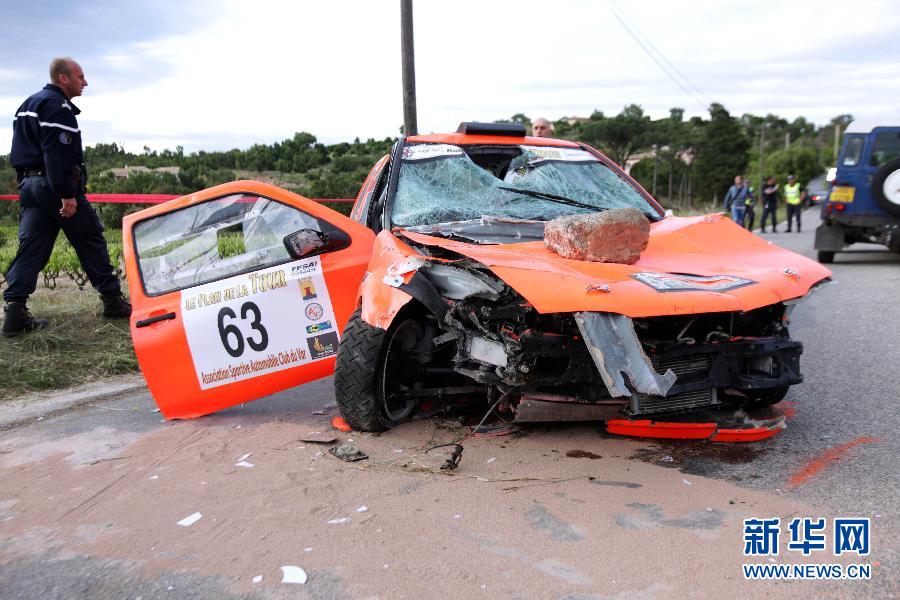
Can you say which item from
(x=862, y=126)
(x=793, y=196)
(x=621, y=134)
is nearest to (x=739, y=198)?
(x=793, y=196)

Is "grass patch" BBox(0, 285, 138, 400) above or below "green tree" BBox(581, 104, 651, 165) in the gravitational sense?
below

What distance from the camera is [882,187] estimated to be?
10.7 m

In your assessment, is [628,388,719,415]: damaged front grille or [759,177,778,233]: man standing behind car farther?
[759,177,778,233]: man standing behind car

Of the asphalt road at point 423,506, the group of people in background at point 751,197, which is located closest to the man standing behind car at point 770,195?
the group of people in background at point 751,197

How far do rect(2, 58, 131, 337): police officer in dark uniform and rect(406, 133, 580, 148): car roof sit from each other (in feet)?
9.02

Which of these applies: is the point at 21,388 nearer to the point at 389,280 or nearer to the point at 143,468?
the point at 143,468

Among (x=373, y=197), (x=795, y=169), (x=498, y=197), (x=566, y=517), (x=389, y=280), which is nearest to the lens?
(x=566, y=517)

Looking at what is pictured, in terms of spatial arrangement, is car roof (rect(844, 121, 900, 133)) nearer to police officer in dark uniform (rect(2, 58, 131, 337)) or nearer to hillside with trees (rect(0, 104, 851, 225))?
hillside with trees (rect(0, 104, 851, 225))

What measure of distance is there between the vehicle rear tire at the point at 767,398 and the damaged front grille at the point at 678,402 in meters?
0.55

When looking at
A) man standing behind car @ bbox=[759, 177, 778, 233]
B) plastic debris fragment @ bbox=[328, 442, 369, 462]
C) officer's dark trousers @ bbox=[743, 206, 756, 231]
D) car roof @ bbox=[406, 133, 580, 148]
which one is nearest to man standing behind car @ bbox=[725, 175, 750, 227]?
man standing behind car @ bbox=[759, 177, 778, 233]

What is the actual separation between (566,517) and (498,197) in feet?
7.81

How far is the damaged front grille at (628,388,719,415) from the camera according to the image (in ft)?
11.5

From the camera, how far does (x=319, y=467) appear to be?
3.60 metres

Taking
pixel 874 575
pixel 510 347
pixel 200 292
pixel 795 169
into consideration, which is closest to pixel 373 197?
pixel 200 292
